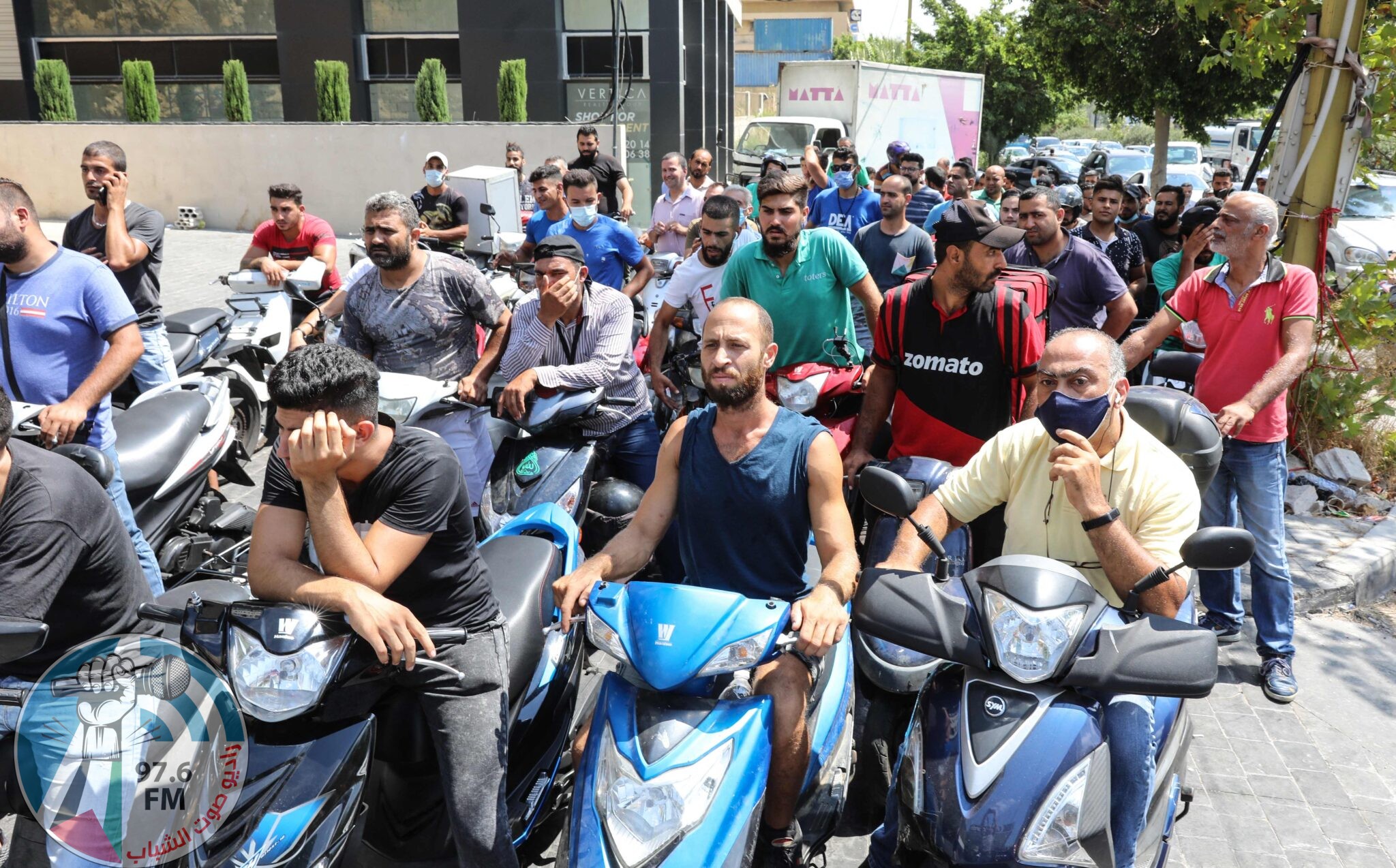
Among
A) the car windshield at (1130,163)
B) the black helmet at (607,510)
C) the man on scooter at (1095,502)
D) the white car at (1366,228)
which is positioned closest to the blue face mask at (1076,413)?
the man on scooter at (1095,502)

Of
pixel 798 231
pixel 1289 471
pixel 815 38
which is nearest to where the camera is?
pixel 798 231

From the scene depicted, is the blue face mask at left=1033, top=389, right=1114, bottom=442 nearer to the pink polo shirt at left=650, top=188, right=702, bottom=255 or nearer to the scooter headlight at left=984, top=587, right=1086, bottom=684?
the scooter headlight at left=984, top=587, right=1086, bottom=684

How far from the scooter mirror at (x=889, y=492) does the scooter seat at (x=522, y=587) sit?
1.16 metres

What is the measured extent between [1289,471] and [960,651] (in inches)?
215

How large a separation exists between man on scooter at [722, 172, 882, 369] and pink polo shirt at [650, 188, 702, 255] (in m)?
4.91

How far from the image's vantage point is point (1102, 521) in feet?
9.84

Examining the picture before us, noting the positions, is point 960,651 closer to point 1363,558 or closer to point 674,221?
point 1363,558

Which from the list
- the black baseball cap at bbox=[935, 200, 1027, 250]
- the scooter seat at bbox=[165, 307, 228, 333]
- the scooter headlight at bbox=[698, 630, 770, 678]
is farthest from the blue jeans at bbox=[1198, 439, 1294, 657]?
the scooter seat at bbox=[165, 307, 228, 333]

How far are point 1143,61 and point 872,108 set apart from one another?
5.94 metres

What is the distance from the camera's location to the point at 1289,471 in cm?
712

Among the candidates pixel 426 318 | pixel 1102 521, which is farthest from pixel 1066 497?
pixel 426 318

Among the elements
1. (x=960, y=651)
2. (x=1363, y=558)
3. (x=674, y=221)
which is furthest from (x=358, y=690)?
(x=674, y=221)

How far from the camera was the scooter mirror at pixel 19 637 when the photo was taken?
2418mm

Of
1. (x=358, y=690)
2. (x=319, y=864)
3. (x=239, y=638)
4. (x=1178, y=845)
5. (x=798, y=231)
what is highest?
(x=798, y=231)
